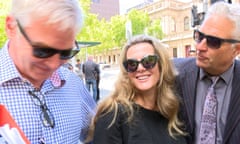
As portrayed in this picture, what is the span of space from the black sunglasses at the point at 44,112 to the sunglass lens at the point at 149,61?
889 millimetres

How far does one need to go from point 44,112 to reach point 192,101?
1295 mm

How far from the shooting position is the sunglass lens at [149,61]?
6.90 feet

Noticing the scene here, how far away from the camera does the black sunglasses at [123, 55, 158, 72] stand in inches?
82.8

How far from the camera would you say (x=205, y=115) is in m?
2.22

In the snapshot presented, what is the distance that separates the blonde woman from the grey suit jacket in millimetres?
97

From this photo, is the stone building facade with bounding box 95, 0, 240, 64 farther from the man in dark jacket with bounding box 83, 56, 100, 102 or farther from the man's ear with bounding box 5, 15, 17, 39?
the man's ear with bounding box 5, 15, 17, 39

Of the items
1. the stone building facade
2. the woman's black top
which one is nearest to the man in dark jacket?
the woman's black top

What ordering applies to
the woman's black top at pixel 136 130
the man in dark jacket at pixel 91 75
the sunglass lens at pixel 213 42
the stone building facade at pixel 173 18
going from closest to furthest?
the woman's black top at pixel 136 130 < the sunglass lens at pixel 213 42 < the man in dark jacket at pixel 91 75 < the stone building facade at pixel 173 18

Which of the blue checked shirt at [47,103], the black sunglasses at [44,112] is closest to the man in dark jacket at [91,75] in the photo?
the blue checked shirt at [47,103]

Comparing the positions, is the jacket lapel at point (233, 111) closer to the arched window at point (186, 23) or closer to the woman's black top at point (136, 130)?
the woman's black top at point (136, 130)

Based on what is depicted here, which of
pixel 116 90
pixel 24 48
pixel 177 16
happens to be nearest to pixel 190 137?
pixel 116 90

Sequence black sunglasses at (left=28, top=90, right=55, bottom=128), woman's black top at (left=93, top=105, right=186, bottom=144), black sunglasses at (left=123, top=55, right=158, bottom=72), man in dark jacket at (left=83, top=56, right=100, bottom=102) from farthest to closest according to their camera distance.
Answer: man in dark jacket at (left=83, top=56, right=100, bottom=102), black sunglasses at (left=123, top=55, right=158, bottom=72), woman's black top at (left=93, top=105, right=186, bottom=144), black sunglasses at (left=28, top=90, right=55, bottom=128)

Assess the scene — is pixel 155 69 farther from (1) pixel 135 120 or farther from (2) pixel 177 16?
(2) pixel 177 16

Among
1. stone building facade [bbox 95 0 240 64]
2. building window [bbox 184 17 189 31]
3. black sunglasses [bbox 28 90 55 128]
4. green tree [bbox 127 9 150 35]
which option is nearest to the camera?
black sunglasses [bbox 28 90 55 128]
